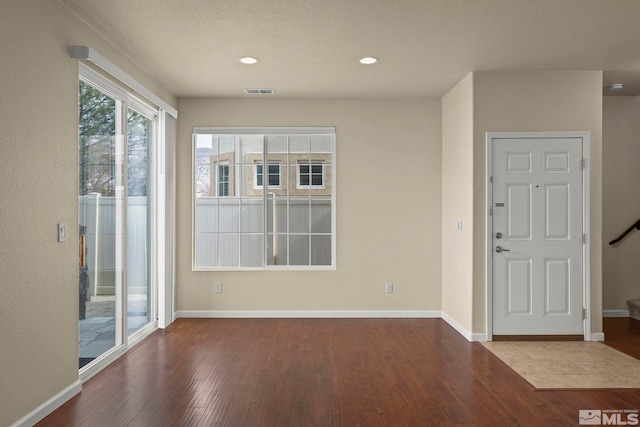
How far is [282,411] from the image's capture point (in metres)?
3.08

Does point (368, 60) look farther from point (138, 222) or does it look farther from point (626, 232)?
point (626, 232)

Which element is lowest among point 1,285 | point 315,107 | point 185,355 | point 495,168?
point 185,355

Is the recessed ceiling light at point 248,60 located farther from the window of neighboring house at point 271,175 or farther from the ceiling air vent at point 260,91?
the window of neighboring house at point 271,175

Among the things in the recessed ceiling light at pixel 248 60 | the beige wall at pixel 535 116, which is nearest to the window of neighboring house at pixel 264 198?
the recessed ceiling light at pixel 248 60

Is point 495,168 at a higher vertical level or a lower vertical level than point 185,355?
higher

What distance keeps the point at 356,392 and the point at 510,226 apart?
2483mm

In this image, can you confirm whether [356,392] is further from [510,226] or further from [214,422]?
[510,226]

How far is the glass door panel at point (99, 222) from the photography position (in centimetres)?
370

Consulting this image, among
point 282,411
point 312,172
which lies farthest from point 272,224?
point 282,411

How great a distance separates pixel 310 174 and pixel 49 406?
3810mm

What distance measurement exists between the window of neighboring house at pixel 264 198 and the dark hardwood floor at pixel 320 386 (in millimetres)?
1172

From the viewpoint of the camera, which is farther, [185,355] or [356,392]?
[185,355]

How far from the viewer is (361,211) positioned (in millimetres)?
5941

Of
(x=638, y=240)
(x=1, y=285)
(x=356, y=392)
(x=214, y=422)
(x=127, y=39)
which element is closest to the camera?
(x=1, y=285)
